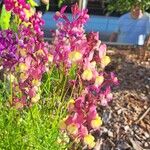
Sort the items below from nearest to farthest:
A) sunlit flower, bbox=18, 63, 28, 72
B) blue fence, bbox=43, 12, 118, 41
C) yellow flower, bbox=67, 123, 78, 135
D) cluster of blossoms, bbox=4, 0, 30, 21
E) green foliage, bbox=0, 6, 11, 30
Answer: yellow flower, bbox=67, 123, 78, 135 < sunlit flower, bbox=18, 63, 28, 72 < cluster of blossoms, bbox=4, 0, 30, 21 < green foliage, bbox=0, 6, 11, 30 < blue fence, bbox=43, 12, 118, 41

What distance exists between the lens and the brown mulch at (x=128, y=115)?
15.6 feet

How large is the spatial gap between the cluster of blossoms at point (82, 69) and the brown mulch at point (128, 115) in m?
1.43

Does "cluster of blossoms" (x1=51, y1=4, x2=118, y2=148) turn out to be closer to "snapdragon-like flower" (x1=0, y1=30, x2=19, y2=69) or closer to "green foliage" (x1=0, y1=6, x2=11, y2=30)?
"snapdragon-like flower" (x1=0, y1=30, x2=19, y2=69)

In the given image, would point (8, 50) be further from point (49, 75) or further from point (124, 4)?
point (124, 4)

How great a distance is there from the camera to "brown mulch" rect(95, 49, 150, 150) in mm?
4758

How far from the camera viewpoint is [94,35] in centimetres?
320

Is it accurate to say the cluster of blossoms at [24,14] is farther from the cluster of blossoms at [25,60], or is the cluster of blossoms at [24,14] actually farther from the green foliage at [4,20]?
the green foliage at [4,20]

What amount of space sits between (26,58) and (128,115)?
6.41ft

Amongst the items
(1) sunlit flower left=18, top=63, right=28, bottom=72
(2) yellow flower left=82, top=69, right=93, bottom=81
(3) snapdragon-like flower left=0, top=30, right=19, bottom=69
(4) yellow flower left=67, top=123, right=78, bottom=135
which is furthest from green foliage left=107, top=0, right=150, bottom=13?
(4) yellow flower left=67, top=123, right=78, bottom=135

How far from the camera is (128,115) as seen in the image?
201 inches

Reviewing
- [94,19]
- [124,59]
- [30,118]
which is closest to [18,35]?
[30,118]

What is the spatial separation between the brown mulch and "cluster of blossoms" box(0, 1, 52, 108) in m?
1.32

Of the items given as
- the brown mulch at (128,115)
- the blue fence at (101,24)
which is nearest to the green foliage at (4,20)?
the brown mulch at (128,115)

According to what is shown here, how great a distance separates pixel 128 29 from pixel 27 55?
524 cm
